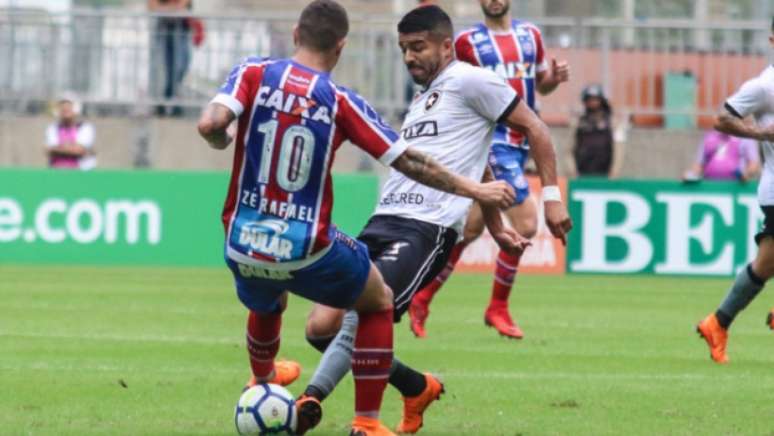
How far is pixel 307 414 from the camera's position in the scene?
7.92 metres

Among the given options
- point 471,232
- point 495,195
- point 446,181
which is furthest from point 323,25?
point 471,232

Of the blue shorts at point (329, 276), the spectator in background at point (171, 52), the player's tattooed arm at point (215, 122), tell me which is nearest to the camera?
the player's tattooed arm at point (215, 122)

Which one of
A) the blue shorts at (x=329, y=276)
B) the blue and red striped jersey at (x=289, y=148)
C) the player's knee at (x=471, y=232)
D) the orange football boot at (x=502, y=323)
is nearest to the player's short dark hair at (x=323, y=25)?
the blue and red striped jersey at (x=289, y=148)

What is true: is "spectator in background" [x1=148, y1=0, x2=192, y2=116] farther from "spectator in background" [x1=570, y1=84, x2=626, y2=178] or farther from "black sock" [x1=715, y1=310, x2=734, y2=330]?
"black sock" [x1=715, y1=310, x2=734, y2=330]

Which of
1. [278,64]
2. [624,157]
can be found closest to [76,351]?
[278,64]

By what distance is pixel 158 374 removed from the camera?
10.7 metres

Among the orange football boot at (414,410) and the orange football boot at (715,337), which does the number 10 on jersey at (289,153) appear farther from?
the orange football boot at (715,337)

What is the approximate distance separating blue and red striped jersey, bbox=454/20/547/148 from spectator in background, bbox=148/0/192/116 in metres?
11.1

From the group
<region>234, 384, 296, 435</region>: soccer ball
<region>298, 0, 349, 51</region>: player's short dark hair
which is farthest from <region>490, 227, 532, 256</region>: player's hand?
<region>298, 0, 349, 51</region>: player's short dark hair

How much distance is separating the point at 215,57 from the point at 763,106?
13.9 meters

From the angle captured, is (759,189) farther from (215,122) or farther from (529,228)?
(215,122)

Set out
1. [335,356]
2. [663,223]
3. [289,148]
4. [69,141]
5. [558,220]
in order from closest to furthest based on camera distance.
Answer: [289,148] → [335,356] → [558,220] → [663,223] → [69,141]

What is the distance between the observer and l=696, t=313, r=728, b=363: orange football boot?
1176 centimetres

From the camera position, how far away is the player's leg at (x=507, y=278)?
43.8ft
